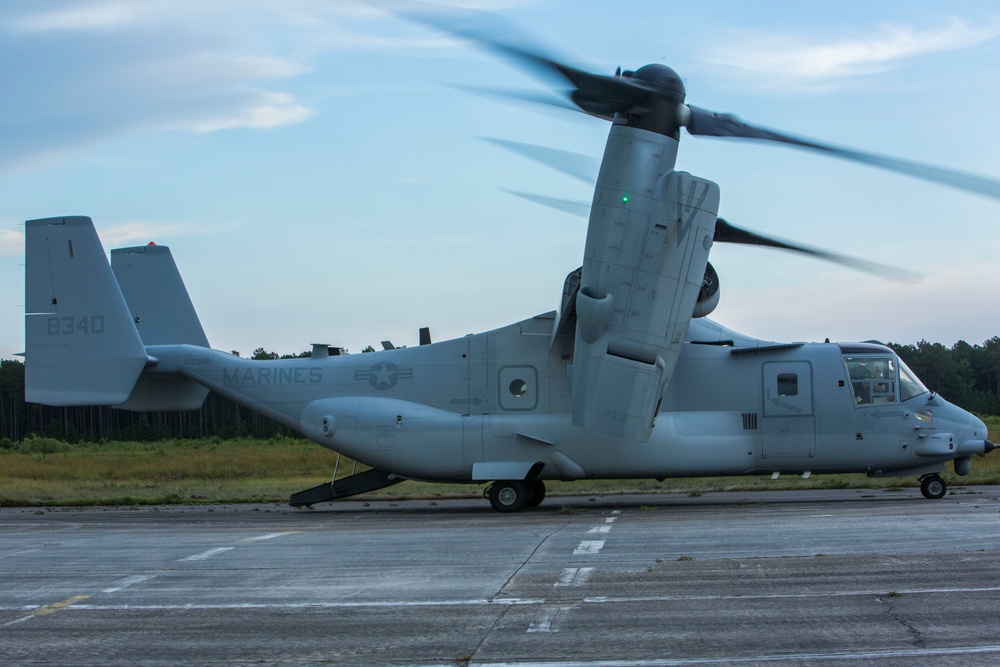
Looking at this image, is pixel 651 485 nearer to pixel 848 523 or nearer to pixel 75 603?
pixel 848 523

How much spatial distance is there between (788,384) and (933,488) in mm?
3163

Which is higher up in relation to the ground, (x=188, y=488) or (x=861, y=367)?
(x=861, y=367)

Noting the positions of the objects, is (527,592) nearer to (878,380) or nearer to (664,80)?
(664,80)

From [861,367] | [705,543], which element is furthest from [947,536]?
[861,367]

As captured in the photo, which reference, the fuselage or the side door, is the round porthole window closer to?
the fuselage

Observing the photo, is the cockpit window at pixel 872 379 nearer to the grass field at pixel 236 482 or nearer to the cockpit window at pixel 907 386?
the cockpit window at pixel 907 386

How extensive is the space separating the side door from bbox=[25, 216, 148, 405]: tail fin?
12812mm

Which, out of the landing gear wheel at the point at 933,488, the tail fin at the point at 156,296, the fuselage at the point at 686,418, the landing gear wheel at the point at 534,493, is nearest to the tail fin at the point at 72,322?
the tail fin at the point at 156,296

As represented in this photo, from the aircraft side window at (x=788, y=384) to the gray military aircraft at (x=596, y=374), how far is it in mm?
37

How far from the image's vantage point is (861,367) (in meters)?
19.0

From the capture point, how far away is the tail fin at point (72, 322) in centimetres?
2044

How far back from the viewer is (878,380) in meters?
18.9

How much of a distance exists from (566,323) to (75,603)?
1099 centimetres

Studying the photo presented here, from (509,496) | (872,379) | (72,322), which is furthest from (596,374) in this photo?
(72,322)
